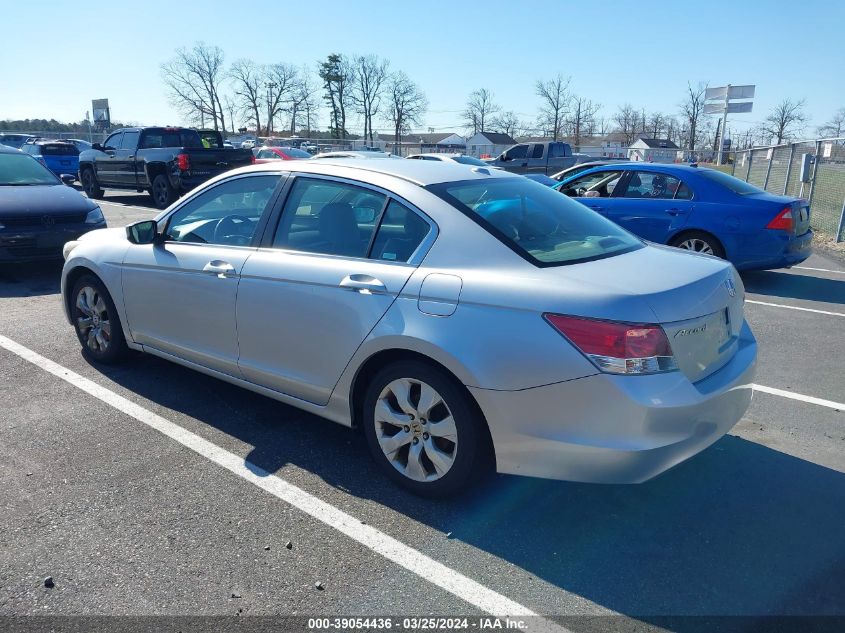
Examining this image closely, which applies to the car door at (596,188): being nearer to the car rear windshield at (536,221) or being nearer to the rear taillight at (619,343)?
the car rear windshield at (536,221)

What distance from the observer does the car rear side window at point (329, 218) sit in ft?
11.5

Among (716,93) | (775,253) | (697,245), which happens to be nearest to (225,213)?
(697,245)

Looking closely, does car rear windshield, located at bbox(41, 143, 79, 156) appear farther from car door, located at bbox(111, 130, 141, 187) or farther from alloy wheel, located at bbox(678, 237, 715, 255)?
alloy wheel, located at bbox(678, 237, 715, 255)

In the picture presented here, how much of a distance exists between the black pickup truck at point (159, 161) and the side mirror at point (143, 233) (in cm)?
1143

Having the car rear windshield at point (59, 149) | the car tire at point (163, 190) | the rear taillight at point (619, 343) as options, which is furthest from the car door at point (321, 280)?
the car rear windshield at point (59, 149)

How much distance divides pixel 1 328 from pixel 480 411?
5.29 meters

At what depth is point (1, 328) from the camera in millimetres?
6195

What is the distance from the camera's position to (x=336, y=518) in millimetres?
3137

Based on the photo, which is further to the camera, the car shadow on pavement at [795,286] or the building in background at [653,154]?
the building in background at [653,154]

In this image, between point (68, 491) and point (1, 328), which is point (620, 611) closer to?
point (68, 491)

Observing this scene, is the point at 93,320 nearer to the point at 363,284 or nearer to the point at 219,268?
the point at 219,268

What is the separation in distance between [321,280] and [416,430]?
0.93 meters

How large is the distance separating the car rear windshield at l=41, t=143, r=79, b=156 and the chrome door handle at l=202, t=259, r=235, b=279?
23990 millimetres

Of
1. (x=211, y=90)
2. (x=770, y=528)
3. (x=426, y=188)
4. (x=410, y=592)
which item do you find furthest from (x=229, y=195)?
(x=211, y=90)
